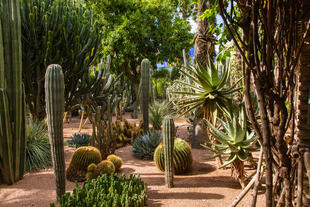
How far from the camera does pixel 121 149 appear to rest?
23.9 feet

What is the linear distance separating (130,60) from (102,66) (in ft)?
24.9

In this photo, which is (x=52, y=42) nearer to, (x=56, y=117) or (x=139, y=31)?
(x=56, y=117)

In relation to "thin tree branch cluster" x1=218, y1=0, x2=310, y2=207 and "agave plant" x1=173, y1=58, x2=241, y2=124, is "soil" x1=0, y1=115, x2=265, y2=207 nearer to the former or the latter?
"agave plant" x1=173, y1=58, x2=241, y2=124

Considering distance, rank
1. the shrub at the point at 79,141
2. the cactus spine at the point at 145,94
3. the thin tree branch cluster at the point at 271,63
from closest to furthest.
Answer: the thin tree branch cluster at the point at 271,63, the shrub at the point at 79,141, the cactus spine at the point at 145,94

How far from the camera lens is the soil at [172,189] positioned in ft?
12.2

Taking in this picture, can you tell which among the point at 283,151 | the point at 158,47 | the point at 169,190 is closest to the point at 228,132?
the point at 169,190

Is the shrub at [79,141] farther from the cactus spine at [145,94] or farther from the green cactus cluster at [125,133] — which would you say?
the cactus spine at [145,94]

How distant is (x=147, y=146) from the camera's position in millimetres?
6375

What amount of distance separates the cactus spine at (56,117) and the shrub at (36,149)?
1964 mm

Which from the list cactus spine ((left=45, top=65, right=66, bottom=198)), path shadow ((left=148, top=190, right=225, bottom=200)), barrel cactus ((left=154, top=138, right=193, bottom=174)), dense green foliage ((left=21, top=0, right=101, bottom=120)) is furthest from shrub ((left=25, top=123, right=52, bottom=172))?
path shadow ((left=148, top=190, right=225, bottom=200))

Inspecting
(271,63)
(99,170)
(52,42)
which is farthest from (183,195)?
(52,42)

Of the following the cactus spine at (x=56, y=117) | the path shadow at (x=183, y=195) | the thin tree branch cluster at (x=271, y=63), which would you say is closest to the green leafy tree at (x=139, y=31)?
the cactus spine at (x=56, y=117)

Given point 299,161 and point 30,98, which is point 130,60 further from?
point 299,161

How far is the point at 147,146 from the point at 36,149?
254 cm
